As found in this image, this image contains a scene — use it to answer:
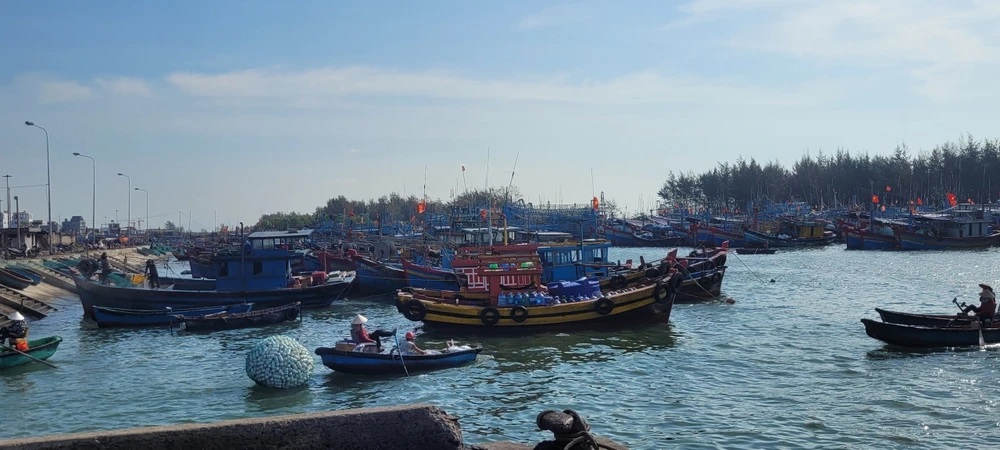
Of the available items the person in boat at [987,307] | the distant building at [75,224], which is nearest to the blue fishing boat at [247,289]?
the person in boat at [987,307]

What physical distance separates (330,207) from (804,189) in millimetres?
72763

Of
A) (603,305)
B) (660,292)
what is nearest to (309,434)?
(603,305)

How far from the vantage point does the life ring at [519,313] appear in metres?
24.3

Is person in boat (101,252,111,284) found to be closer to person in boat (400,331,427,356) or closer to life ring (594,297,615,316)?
person in boat (400,331,427,356)

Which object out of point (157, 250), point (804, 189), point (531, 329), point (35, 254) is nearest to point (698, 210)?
point (804, 189)

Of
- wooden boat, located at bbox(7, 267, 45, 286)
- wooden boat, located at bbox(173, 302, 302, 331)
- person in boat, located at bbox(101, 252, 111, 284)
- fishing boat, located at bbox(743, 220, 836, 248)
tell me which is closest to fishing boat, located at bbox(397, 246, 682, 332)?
wooden boat, located at bbox(173, 302, 302, 331)

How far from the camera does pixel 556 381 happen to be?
1859 cm

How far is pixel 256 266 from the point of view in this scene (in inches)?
1293

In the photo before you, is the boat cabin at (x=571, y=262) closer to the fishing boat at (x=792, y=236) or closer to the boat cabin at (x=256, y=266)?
the boat cabin at (x=256, y=266)

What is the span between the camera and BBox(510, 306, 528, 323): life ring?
24.3 metres

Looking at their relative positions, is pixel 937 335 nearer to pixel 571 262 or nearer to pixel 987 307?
pixel 987 307

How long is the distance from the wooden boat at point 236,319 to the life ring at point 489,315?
8360mm

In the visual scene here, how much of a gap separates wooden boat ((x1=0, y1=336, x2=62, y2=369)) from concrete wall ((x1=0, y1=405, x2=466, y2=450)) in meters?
14.9

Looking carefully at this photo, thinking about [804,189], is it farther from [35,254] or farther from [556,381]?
[556,381]
